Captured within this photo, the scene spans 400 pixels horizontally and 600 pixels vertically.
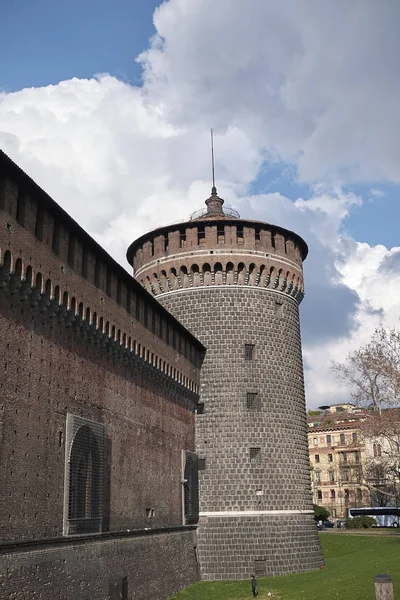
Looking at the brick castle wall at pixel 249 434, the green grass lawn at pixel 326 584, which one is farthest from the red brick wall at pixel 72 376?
the green grass lawn at pixel 326 584

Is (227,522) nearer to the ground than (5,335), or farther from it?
nearer to the ground

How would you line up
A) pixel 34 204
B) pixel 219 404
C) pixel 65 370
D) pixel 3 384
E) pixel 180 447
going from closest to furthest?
pixel 3 384 < pixel 34 204 < pixel 65 370 < pixel 180 447 < pixel 219 404

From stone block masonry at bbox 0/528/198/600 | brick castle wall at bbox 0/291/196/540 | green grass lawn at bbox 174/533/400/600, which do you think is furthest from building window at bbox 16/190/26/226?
green grass lawn at bbox 174/533/400/600

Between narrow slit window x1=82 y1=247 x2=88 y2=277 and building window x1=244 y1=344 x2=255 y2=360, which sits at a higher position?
narrow slit window x1=82 y1=247 x2=88 y2=277

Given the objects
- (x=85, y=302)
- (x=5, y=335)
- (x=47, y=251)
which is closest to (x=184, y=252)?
(x=85, y=302)

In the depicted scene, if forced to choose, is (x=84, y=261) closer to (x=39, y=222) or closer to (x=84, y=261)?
(x=84, y=261)

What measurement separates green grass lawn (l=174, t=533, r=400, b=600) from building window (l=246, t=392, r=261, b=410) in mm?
7195

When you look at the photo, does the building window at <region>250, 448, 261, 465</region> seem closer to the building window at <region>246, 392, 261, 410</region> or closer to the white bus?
the building window at <region>246, 392, 261, 410</region>

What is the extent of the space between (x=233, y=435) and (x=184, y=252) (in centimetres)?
899

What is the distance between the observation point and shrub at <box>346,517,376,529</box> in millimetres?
54344

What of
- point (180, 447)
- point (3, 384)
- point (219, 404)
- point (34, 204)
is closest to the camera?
point (3, 384)

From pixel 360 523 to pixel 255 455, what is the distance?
1208 inches

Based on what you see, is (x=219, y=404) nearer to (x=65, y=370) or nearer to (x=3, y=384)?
(x=65, y=370)

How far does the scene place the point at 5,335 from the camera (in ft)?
50.3
